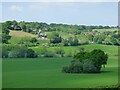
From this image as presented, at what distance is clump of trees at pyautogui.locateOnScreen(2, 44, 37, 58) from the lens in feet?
41.4

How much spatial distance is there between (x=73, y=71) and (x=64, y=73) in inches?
14.9

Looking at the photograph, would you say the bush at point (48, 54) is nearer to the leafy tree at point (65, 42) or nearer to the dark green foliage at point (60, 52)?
the dark green foliage at point (60, 52)

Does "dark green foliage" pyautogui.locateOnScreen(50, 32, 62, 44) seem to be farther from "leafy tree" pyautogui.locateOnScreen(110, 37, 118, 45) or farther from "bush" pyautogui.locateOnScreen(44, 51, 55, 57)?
"leafy tree" pyautogui.locateOnScreen(110, 37, 118, 45)

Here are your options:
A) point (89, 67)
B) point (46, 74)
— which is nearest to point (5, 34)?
point (46, 74)

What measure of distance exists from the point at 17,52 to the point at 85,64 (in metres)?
3.33

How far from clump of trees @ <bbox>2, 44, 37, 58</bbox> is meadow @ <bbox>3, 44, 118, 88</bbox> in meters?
0.19

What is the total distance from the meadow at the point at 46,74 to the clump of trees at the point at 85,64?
0.28m

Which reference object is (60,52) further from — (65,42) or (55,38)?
(55,38)

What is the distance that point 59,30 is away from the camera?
1598 cm

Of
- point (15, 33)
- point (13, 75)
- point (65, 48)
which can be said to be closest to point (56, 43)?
point (65, 48)

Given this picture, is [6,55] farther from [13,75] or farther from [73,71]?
[73,71]

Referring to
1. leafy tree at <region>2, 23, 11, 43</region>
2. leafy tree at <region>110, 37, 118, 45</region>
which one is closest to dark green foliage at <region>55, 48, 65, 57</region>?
leafy tree at <region>2, 23, 11, 43</region>

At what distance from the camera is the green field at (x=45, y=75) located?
9760mm

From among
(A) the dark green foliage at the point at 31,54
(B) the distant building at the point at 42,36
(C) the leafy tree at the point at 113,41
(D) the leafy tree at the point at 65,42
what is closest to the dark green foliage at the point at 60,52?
(D) the leafy tree at the point at 65,42
